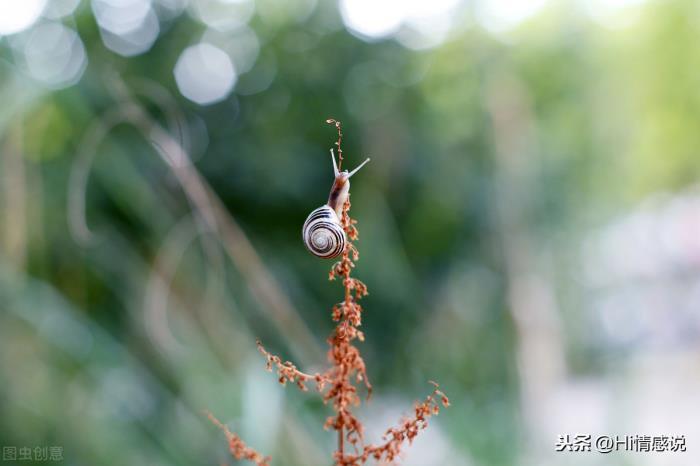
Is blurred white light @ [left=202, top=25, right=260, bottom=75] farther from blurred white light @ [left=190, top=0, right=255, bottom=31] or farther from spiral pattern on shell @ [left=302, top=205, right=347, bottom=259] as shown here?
spiral pattern on shell @ [left=302, top=205, right=347, bottom=259]

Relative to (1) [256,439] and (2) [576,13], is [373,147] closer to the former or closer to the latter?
(2) [576,13]

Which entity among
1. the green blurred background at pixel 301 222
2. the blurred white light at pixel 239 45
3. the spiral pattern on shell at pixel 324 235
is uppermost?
the blurred white light at pixel 239 45

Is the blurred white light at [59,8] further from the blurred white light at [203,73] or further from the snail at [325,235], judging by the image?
the snail at [325,235]

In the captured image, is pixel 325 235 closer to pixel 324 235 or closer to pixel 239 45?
pixel 324 235

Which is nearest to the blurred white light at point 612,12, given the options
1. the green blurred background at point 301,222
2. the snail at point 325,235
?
the green blurred background at point 301,222

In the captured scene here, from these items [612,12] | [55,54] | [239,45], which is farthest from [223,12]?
[612,12]

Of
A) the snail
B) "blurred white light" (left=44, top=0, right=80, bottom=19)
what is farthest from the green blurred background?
the snail

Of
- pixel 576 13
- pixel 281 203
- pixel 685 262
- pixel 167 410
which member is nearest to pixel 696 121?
pixel 685 262
